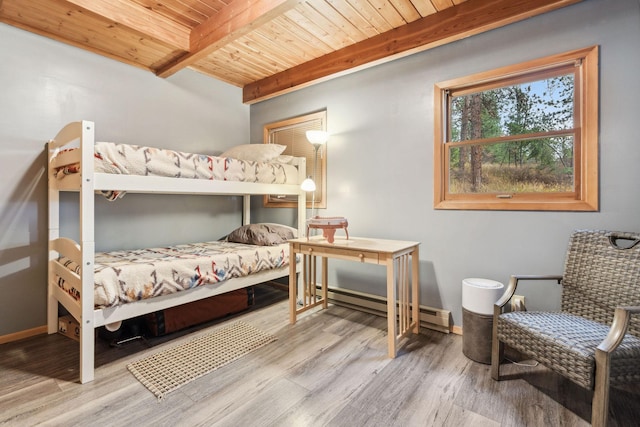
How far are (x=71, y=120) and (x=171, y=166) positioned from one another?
105cm

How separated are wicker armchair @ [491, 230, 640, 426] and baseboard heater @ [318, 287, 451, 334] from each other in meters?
0.63

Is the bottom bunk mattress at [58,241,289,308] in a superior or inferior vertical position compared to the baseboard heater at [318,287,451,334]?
superior

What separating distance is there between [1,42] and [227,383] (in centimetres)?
278

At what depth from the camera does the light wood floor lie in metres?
1.37

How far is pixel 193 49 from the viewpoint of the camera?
2480mm

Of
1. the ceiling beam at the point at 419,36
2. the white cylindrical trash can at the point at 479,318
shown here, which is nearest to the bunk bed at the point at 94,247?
the ceiling beam at the point at 419,36

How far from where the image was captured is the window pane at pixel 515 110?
6.42 ft

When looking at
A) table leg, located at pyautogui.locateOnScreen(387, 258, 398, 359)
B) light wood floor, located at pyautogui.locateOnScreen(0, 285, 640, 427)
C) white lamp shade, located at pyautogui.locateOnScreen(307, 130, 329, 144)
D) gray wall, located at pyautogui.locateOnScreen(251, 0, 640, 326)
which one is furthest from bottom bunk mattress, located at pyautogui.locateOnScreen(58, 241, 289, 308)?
table leg, located at pyautogui.locateOnScreen(387, 258, 398, 359)

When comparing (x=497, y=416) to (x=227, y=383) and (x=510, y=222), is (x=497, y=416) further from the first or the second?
(x=227, y=383)

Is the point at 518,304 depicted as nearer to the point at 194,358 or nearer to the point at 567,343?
the point at 567,343

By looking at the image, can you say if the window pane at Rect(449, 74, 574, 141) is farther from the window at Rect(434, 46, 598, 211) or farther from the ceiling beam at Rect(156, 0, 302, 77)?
the ceiling beam at Rect(156, 0, 302, 77)

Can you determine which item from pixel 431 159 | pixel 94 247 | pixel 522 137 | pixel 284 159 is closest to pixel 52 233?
pixel 94 247

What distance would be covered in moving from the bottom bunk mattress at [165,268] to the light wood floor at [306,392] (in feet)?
1.44

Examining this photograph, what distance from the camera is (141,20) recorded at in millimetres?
2205
